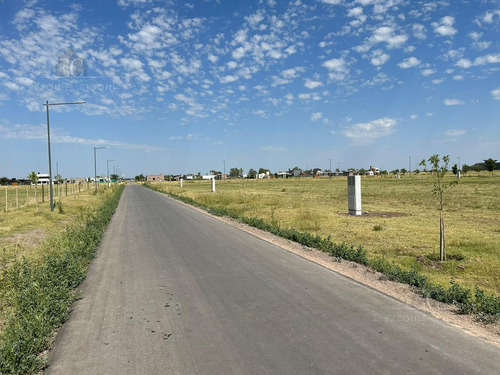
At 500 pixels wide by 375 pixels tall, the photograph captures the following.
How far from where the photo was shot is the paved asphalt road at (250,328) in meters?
3.69

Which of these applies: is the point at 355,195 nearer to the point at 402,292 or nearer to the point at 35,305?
the point at 402,292

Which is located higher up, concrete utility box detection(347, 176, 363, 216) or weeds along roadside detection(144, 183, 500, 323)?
concrete utility box detection(347, 176, 363, 216)

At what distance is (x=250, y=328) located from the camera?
459cm

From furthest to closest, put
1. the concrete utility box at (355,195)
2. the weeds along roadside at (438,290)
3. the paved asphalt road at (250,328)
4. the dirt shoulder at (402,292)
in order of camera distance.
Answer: the concrete utility box at (355,195) < the weeds along roadside at (438,290) < the dirt shoulder at (402,292) < the paved asphalt road at (250,328)

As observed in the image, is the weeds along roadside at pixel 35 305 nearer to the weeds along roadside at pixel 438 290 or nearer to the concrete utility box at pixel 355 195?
the weeds along roadside at pixel 438 290

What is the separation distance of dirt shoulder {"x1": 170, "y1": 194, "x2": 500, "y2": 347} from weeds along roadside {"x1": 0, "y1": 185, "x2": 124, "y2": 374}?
486 centimetres

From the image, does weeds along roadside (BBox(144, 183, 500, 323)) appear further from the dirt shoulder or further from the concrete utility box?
the concrete utility box

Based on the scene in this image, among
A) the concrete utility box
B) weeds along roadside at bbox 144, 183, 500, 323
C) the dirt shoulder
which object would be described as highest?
the concrete utility box

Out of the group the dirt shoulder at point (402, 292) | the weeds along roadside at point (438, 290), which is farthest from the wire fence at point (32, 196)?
the weeds along roadside at point (438, 290)

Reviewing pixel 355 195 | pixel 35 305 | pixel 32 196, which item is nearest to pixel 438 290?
pixel 35 305

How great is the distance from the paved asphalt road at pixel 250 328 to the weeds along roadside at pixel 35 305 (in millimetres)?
226

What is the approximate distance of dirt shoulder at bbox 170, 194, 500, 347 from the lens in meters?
4.52

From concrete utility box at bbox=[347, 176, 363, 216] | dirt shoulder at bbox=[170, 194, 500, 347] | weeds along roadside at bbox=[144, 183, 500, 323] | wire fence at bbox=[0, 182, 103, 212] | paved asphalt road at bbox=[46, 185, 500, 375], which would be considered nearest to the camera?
paved asphalt road at bbox=[46, 185, 500, 375]

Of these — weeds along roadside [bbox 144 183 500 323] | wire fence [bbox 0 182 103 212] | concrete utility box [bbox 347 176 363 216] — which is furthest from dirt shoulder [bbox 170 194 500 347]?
wire fence [bbox 0 182 103 212]
